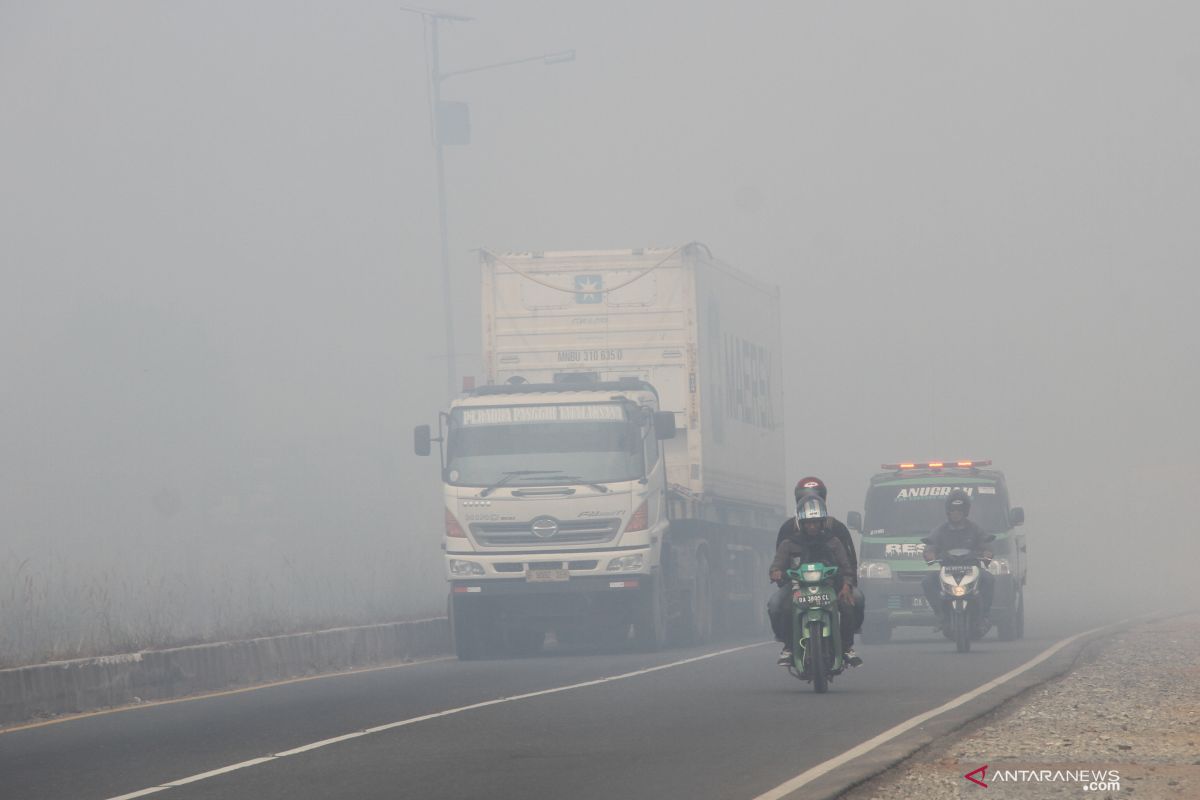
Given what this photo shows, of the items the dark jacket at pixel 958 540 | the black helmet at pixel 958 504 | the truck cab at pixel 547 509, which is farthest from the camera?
the truck cab at pixel 547 509

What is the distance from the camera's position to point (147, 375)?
73812mm

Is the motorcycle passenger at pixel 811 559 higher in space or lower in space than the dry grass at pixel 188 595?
higher

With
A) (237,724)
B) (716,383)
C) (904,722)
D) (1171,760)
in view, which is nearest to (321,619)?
(716,383)

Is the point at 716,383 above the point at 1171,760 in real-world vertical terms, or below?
above

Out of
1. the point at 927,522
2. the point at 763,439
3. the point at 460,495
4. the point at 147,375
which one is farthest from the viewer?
the point at 147,375

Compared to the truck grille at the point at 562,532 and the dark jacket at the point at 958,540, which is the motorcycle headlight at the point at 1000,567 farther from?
the truck grille at the point at 562,532

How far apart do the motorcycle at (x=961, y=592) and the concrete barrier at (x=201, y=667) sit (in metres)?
6.80

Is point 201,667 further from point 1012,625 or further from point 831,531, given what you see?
point 1012,625

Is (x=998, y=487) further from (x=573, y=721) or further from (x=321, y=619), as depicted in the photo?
(x=573, y=721)

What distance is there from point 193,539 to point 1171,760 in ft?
145

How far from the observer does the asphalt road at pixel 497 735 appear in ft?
33.8

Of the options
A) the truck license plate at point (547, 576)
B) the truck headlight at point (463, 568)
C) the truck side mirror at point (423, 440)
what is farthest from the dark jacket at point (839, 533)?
the truck side mirror at point (423, 440)

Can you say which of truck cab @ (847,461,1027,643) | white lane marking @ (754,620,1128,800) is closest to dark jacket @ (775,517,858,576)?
white lane marking @ (754,620,1128,800)

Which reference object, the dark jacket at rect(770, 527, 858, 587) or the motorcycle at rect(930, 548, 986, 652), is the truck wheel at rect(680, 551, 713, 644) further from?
the dark jacket at rect(770, 527, 858, 587)
